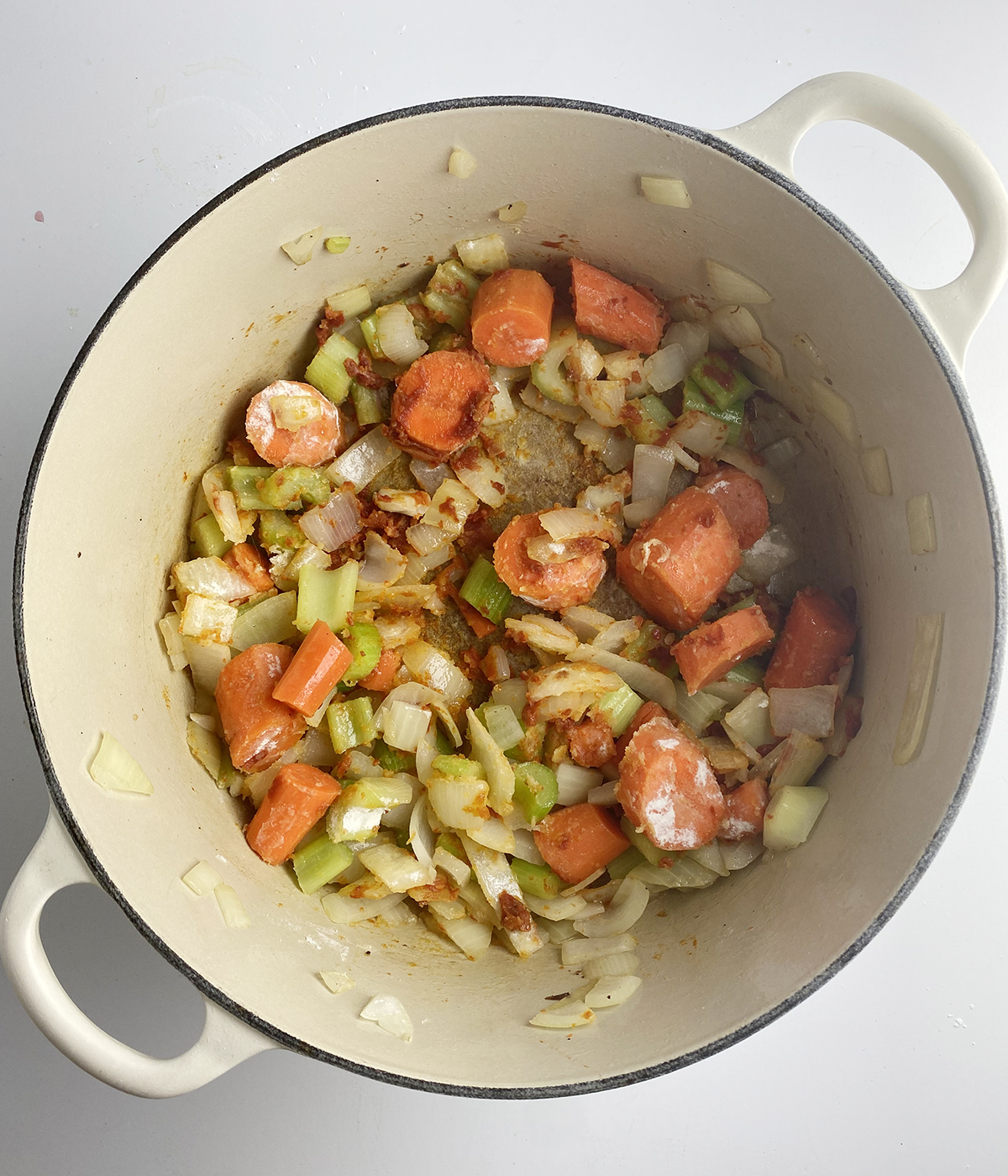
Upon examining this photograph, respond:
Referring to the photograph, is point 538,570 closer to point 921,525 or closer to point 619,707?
point 619,707

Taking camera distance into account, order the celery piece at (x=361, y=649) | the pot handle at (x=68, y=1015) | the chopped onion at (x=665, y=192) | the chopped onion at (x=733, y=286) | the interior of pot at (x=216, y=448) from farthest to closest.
Result: the celery piece at (x=361, y=649)
the chopped onion at (x=733, y=286)
the chopped onion at (x=665, y=192)
the interior of pot at (x=216, y=448)
the pot handle at (x=68, y=1015)

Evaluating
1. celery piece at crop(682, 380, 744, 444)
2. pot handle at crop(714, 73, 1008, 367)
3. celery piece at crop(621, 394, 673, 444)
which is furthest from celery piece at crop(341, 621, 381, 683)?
pot handle at crop(714, 73, 1008, 367)

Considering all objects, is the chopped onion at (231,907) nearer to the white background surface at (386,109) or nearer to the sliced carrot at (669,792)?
the white background surface at (386,109)

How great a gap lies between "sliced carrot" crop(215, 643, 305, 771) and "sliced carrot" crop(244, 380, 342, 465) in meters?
0.39

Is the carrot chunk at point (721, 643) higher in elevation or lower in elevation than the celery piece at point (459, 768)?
higher

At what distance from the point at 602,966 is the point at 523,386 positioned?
1175 millimetres

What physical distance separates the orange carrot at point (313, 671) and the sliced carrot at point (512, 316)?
66cm

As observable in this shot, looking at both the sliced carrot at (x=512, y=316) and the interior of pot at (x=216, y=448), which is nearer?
the interior of pot at (x=216, y=448)

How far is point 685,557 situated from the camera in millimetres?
1744

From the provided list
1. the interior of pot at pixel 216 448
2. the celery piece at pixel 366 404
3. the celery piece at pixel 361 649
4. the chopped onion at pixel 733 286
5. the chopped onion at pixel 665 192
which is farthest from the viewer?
the celery piece at pixel 366 404

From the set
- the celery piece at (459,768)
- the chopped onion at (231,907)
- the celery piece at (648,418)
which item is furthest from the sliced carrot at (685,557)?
the chopped onion at (231,907)

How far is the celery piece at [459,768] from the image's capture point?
1694 mm

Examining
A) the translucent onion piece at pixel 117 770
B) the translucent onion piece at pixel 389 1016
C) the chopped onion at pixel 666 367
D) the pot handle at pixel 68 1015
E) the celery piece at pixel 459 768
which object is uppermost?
the chopped onion at pixel 666 367

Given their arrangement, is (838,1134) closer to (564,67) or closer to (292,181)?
(292,181)
